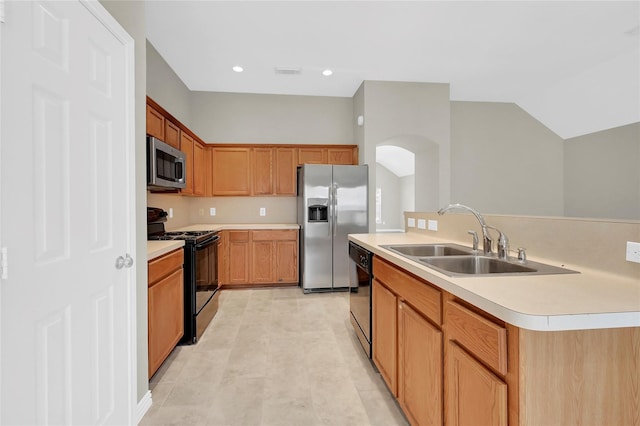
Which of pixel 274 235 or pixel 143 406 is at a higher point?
pixel 274 235

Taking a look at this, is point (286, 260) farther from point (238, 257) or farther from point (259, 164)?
point (259, 164)

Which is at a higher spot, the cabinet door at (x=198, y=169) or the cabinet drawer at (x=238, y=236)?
the cabinet door at (x=198, y=169)

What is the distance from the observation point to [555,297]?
0.88m

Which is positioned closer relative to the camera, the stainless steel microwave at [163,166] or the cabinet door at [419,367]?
the cabinet door at [419,367]

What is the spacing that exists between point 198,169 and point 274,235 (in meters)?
1.39

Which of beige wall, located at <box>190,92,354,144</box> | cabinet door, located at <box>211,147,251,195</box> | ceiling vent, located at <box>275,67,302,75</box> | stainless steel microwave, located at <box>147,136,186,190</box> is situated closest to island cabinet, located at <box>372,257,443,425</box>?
stainless steel microwave, located at <box>147,136,186,190</box>

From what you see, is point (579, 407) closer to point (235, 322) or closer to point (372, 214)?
point (235, 322)

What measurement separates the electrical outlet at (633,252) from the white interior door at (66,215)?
2078 mm

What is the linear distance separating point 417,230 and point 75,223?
2.42 m

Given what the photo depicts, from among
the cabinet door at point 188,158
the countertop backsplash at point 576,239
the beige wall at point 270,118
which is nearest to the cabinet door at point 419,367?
the countertop backsplash at point 576,239

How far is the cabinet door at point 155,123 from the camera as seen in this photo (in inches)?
95.9

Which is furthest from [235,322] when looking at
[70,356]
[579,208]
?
[579,208]

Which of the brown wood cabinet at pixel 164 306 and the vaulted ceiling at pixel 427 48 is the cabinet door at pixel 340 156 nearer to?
the vaulted ceiling at pixel 427 48

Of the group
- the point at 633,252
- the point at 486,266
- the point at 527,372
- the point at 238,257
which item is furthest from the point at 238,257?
the point at 633,252
